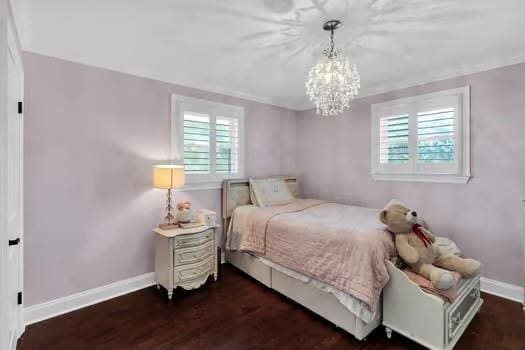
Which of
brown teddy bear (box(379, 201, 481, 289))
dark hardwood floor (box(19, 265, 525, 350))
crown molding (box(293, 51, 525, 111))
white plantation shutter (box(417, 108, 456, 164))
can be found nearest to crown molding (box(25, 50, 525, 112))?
crown molding (box(293, 51, 525, 111))

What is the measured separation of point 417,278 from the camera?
1975mm

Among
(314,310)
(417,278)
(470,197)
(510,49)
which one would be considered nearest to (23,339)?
(314,310)

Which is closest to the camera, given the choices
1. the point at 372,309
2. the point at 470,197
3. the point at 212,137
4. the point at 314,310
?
the point at 372,309

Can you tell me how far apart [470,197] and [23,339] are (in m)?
4.39

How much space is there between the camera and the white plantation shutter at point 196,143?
10.7 ft

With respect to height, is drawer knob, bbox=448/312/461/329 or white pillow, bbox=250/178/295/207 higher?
white pillow, bbox=250/178/295/207

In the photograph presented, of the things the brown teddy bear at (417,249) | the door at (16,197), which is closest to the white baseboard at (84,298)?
the door at (16,197)

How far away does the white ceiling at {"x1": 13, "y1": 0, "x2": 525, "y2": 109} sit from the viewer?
181cm

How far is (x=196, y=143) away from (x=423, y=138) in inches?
111

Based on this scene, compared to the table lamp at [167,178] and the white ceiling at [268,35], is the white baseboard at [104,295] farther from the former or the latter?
the white ceiling at [268,35]

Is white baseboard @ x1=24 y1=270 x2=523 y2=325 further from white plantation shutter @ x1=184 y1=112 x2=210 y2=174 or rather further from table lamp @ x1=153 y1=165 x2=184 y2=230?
white plantation shutter @ x1=184 y1=112 x2=210 y2=174

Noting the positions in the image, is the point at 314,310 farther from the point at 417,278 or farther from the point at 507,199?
the point at 507,199

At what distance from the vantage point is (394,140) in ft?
11.3

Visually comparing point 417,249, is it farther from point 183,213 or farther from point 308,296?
point 183,213
